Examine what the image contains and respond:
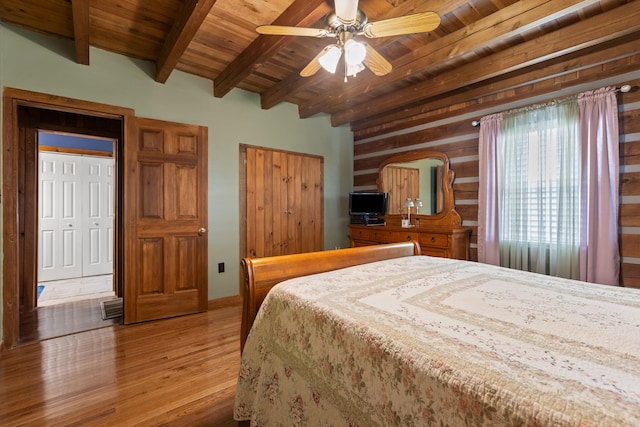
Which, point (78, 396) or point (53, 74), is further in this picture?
point (53, 74)

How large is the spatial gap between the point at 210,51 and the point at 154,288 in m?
2.34

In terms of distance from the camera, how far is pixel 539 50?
225 cm

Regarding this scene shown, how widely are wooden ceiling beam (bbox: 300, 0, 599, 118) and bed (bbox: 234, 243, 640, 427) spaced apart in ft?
5.39

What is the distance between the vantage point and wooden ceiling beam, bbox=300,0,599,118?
1.82 metres

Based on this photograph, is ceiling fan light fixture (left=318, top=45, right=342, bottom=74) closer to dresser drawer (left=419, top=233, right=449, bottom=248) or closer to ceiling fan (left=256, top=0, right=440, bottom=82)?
ceiling fan (left=256, top=0, right=440, bottom=82)

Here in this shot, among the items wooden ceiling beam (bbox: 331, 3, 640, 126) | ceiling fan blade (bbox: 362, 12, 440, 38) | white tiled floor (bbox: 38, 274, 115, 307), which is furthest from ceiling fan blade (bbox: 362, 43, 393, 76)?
white tiled floor (bbox: 38, 274, 115, 307)

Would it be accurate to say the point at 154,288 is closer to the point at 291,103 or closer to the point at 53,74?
the point at 53,74

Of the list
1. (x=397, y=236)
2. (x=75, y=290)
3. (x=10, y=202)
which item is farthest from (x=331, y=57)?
(x=75, y=290)

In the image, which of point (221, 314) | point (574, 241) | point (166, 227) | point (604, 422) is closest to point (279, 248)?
point (221, 314)

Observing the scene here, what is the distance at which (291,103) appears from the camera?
12.6ft

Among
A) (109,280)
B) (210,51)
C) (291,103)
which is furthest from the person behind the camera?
(109,280)

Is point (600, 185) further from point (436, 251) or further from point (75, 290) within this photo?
point (75, 290)

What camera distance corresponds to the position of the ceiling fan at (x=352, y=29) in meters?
1.53

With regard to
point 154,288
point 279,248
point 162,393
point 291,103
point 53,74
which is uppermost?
point 291,103
